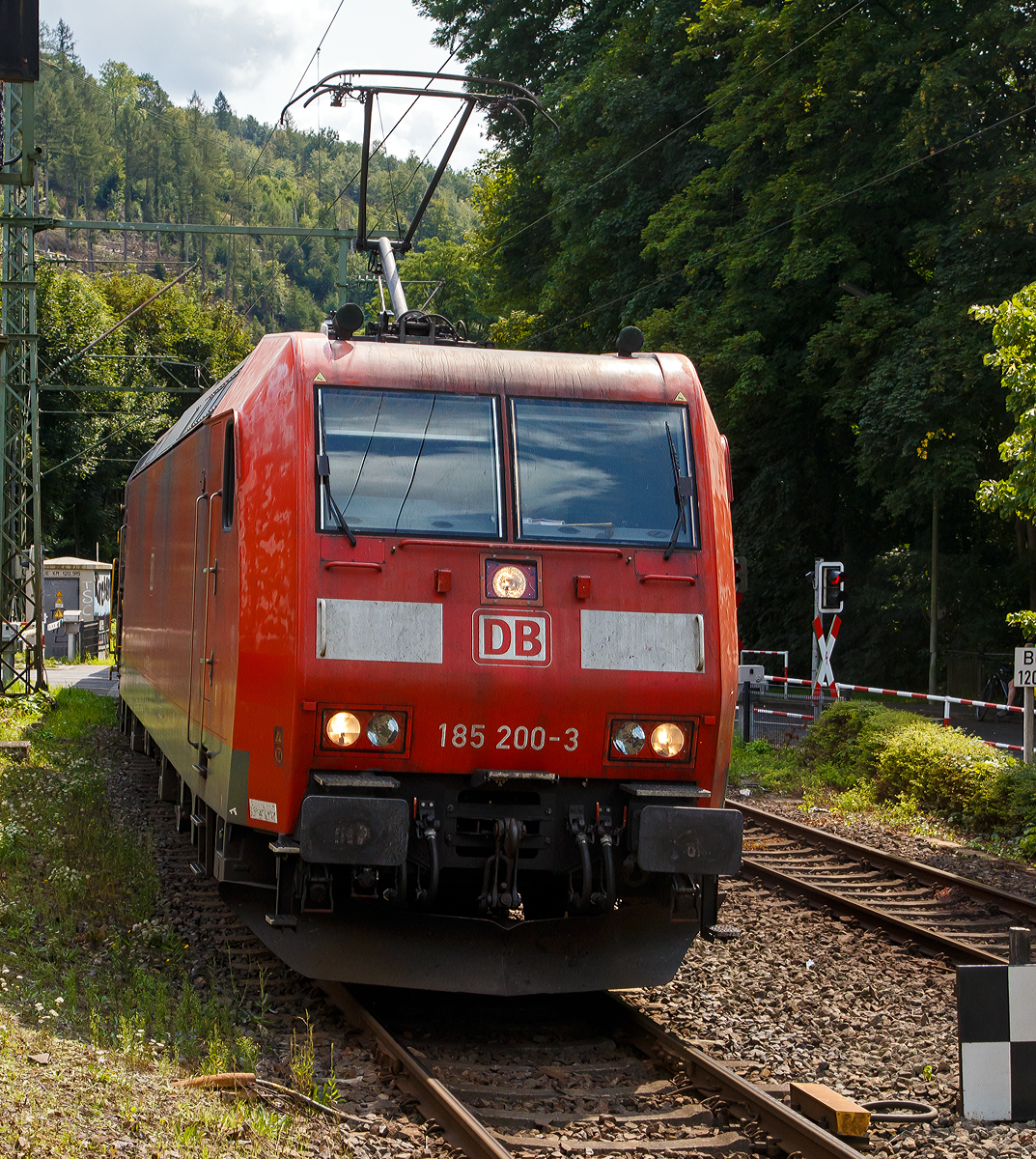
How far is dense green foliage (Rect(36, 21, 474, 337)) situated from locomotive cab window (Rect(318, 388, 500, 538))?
116m

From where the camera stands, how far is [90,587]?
3981cm

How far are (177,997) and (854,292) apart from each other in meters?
21.7

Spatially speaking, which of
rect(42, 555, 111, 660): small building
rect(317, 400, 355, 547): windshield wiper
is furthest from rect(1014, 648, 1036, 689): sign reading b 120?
rect(42, 555, 111, 660): small building

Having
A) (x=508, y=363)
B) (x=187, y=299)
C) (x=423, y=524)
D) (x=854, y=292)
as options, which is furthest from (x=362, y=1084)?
(x=187, y=299)

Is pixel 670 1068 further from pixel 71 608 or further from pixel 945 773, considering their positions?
pixel 71 608

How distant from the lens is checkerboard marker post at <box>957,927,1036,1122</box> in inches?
219

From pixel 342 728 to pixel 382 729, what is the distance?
7.4 inches

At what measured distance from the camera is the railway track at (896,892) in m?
8.60

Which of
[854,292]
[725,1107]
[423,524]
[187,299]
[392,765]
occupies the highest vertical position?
[187,299]

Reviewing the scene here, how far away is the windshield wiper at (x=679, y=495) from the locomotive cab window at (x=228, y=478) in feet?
7.45

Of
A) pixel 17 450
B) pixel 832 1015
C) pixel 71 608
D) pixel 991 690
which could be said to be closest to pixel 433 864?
pixel 832 1015

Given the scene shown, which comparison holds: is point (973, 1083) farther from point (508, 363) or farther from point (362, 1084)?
point (508, 363)

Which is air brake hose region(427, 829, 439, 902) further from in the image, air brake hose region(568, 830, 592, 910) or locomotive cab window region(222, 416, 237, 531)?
locomotive cab window region(222, 416, 237, 531)

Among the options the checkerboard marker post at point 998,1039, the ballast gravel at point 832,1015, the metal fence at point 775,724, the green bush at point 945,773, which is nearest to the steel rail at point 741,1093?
the ballast gravel at point 832,1015
